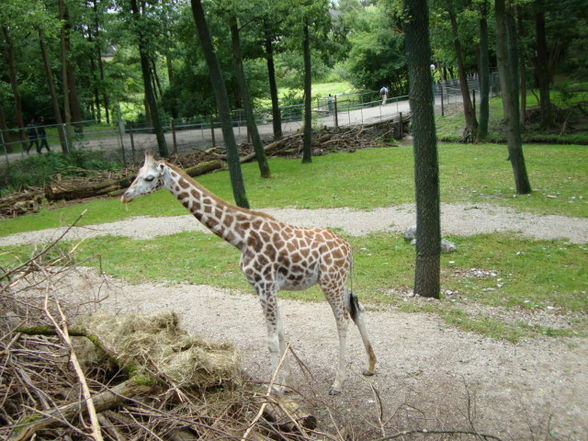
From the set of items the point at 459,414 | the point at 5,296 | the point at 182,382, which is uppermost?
the point at 5,296

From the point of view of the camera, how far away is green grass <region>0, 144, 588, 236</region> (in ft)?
64.5

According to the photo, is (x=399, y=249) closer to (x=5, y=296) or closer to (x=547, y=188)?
(x=547, y=188)

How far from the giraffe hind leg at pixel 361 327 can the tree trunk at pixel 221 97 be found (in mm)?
9905

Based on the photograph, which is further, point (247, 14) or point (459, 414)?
point (247, 14)

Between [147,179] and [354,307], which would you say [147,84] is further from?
[354,307]

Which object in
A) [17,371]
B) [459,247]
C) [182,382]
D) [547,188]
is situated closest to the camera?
[17,371]

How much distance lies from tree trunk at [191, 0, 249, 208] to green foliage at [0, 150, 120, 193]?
13284mm

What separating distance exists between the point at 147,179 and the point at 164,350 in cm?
218

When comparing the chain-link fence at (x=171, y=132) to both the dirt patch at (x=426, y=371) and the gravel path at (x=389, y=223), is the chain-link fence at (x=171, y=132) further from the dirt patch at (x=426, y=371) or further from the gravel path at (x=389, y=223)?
the dirt patch at (x=426, y=371)

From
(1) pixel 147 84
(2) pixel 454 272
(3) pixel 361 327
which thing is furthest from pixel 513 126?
(1) pixel 147 84

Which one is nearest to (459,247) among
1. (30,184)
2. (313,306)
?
(313,306)

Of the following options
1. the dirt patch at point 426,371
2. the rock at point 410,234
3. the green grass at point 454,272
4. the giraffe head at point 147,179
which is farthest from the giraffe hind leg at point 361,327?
the rock at point 410,234

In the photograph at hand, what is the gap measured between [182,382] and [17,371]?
1.52 m

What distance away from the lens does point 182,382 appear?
573 cm
